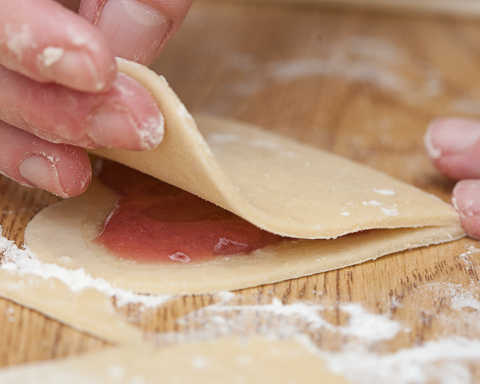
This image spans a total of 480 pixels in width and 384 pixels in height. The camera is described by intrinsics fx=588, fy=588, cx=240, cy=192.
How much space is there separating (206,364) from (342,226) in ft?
1.33

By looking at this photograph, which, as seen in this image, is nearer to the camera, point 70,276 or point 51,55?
point 51,55

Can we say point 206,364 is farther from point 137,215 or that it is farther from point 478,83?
point 478,83

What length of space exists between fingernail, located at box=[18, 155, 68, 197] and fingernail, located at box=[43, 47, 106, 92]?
27 centimetres

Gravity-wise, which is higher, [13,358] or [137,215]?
[137,215]

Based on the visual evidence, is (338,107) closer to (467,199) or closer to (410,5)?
(467,199)

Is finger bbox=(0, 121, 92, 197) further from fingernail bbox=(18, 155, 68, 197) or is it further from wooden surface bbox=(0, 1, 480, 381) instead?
wooden surface bbox=(0, 1, 480, 381)

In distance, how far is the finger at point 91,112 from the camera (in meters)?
0.93

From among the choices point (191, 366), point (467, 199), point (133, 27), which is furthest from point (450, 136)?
point (191, 366)

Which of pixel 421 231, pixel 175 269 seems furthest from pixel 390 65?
pixel 175 269

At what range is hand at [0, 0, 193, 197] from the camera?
875 millimetres

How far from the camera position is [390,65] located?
2.51 m

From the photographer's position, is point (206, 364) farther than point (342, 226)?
No

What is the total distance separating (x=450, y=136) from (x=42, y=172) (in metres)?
1.05

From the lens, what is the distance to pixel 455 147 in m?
1.56
